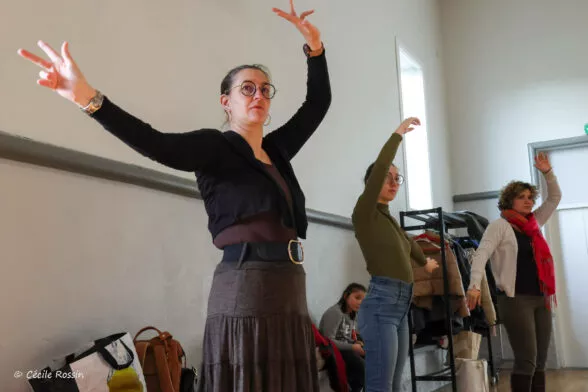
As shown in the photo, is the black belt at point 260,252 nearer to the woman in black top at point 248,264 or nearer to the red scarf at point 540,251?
the woman in black top at point 248,264

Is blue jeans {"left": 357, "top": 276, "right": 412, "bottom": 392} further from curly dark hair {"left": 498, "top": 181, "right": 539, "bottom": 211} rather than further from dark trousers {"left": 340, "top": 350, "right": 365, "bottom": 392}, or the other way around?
curly dark hair {"left": 498, "top": 181, "right": 539, "bottom": 211}

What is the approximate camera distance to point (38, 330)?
1772mm

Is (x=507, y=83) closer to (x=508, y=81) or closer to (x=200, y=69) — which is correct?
(x=508, y=81)

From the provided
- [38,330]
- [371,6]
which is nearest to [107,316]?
[38,330]

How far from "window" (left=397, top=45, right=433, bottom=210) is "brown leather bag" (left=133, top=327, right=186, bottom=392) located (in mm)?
3424

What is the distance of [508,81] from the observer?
5.82 m

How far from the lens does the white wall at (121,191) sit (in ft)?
5.85

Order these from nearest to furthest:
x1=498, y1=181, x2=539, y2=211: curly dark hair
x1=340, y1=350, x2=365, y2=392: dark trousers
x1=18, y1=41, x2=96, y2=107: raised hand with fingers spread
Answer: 1. x1=18, y1=41, x2=96, y2=107: raised hand with fingers spread
2. x1=340, y1=350, x2=365, y2=392: dark trousers
3. x1=498, y1=181, x2=539, y2=211: curly dark hair

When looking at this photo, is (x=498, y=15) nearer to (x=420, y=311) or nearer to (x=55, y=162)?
(x=420, y=311)

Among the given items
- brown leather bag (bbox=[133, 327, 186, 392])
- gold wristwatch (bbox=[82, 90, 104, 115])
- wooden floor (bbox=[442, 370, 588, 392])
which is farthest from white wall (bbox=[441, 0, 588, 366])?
gold wristwatch (bbox=[82, 90, 104, 115])

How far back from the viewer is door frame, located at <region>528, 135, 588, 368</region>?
533 centimetres

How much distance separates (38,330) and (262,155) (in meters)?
0.94

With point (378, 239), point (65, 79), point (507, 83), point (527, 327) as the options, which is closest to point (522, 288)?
point (527, 327)

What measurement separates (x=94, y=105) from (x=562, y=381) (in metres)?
4.49
